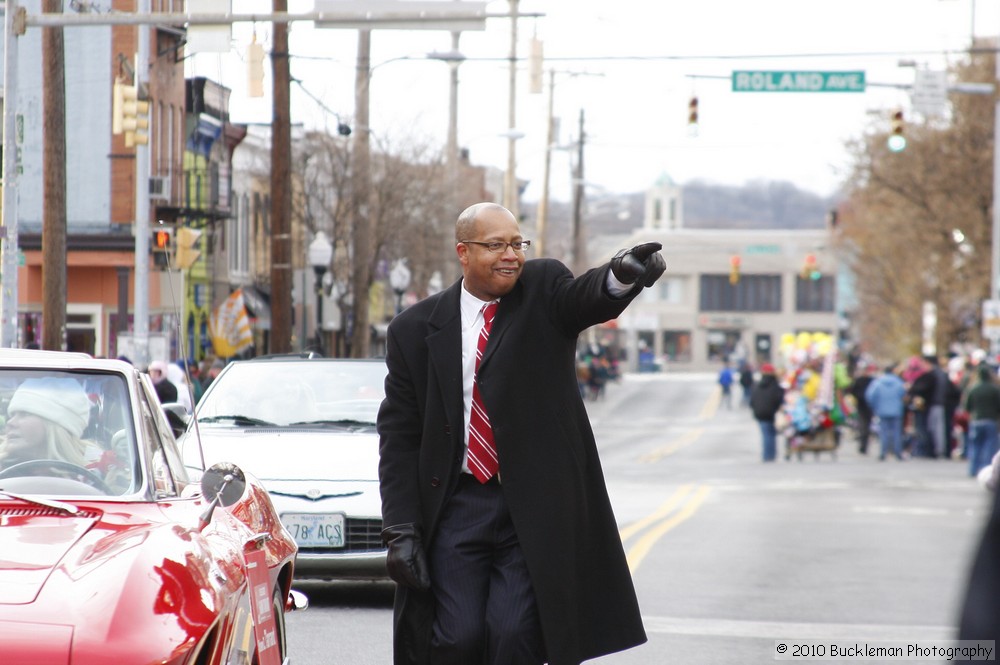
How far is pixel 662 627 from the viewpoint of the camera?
9.45 metres

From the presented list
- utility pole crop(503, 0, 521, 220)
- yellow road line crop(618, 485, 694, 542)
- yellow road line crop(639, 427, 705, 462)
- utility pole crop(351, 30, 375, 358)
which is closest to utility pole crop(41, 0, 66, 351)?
yellow road line crop(618, 485, 694, 542)

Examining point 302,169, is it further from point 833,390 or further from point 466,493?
point 466,493

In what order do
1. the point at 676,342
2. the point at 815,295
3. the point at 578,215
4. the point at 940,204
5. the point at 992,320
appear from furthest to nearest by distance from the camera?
the point at 676,342 < the point at 815,295 < the point at 578,215 < the point at 940,204 < the point at 992,320

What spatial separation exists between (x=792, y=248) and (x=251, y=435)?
353 ft

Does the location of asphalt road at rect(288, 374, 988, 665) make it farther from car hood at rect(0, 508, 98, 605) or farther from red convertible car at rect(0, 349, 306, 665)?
car hood at rect(0, 508, 98, 605)

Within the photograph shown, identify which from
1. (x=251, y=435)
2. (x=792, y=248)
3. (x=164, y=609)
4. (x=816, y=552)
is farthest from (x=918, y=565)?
(x=792, y=248)

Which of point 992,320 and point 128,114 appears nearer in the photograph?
point 128,114

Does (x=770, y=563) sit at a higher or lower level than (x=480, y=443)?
lower

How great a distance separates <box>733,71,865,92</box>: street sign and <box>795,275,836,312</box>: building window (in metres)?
91.8

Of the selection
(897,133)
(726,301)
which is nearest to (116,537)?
(897,133)

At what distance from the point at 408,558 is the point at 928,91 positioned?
26.8 m

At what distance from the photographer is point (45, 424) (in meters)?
5.53

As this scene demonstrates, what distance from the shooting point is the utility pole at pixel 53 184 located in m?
19.8

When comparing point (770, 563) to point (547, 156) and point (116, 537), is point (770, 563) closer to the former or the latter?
point (116, 537)
